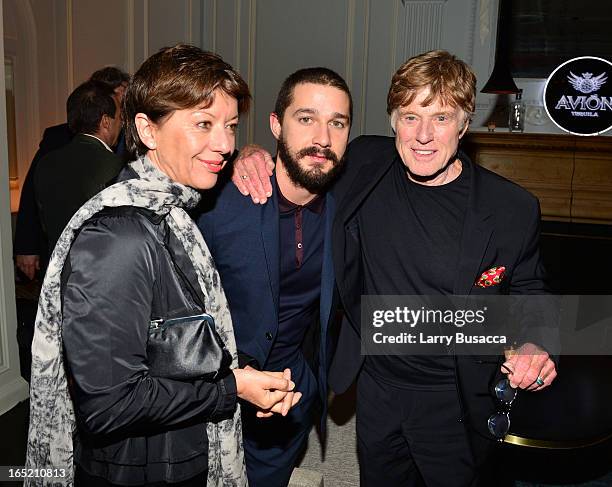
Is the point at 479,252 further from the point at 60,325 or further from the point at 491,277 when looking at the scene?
the point at 60,325

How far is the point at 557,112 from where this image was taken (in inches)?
248

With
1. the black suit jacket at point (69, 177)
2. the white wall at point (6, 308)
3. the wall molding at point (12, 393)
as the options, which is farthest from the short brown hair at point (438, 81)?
the wall molding at point (12, 393)

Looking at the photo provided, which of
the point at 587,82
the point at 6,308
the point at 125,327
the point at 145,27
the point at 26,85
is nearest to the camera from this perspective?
the point at 125,327

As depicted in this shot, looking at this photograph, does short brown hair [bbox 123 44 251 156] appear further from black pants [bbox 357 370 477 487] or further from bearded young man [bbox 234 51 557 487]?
black pants [bbox 357 370 477 487]

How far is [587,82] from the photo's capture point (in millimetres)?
6211

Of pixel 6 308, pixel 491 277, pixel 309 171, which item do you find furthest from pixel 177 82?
pixel 6 308

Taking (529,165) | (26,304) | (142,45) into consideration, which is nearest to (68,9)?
(142,45)

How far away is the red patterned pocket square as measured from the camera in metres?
1.99

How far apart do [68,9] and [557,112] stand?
19.0ft

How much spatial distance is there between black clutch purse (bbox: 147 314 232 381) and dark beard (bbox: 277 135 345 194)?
0.85m

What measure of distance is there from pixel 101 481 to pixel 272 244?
92cm

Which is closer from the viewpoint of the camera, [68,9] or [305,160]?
[305,160]

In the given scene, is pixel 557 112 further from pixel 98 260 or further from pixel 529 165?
pixel 98 260

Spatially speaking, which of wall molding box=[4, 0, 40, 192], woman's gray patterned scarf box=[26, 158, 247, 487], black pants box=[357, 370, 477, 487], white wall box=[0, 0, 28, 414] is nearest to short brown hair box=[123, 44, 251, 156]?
woman's gray patterned scarf box=[26, 158, 247, 487]
